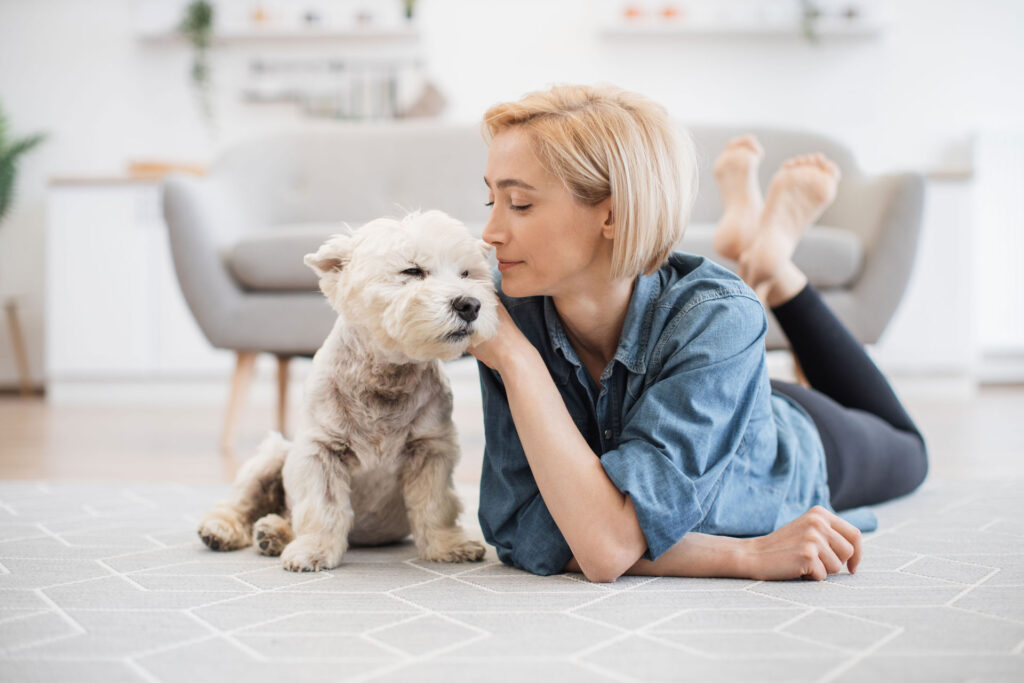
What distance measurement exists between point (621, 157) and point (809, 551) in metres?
0.59

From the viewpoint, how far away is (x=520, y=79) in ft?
15.9

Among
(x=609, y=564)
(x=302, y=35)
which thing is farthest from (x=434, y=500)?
A: (x=302, y=35)

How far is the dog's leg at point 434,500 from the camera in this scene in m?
1.35

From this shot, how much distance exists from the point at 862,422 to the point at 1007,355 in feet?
11.7

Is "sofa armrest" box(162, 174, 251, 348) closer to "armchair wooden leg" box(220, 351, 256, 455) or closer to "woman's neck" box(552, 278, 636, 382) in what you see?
"armchair wooden leg" box(220, 351, 256, 455)

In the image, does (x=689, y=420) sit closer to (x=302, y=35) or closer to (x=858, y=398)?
(x=858, y=398)

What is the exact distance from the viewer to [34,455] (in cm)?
264

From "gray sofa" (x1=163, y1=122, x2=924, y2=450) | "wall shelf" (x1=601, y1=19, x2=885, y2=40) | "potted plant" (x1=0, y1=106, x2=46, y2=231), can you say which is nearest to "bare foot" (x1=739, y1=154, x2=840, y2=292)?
"gray sofa" (x1=163, y1=122, x2=924, y2=450)

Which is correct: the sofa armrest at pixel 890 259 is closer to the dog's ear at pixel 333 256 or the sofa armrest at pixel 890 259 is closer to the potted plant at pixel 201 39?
the dog's ear at pixel 333 256

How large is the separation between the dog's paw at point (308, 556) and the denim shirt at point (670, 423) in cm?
24

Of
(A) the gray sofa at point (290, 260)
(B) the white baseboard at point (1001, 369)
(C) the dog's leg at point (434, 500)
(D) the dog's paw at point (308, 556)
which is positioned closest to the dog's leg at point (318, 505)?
(D) the dog's paw at point (308, 556)

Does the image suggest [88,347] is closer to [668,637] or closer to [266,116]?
[266,116]

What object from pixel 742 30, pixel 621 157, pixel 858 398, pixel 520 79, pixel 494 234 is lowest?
pixel 858 398

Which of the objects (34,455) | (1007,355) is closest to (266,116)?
(34,455)
